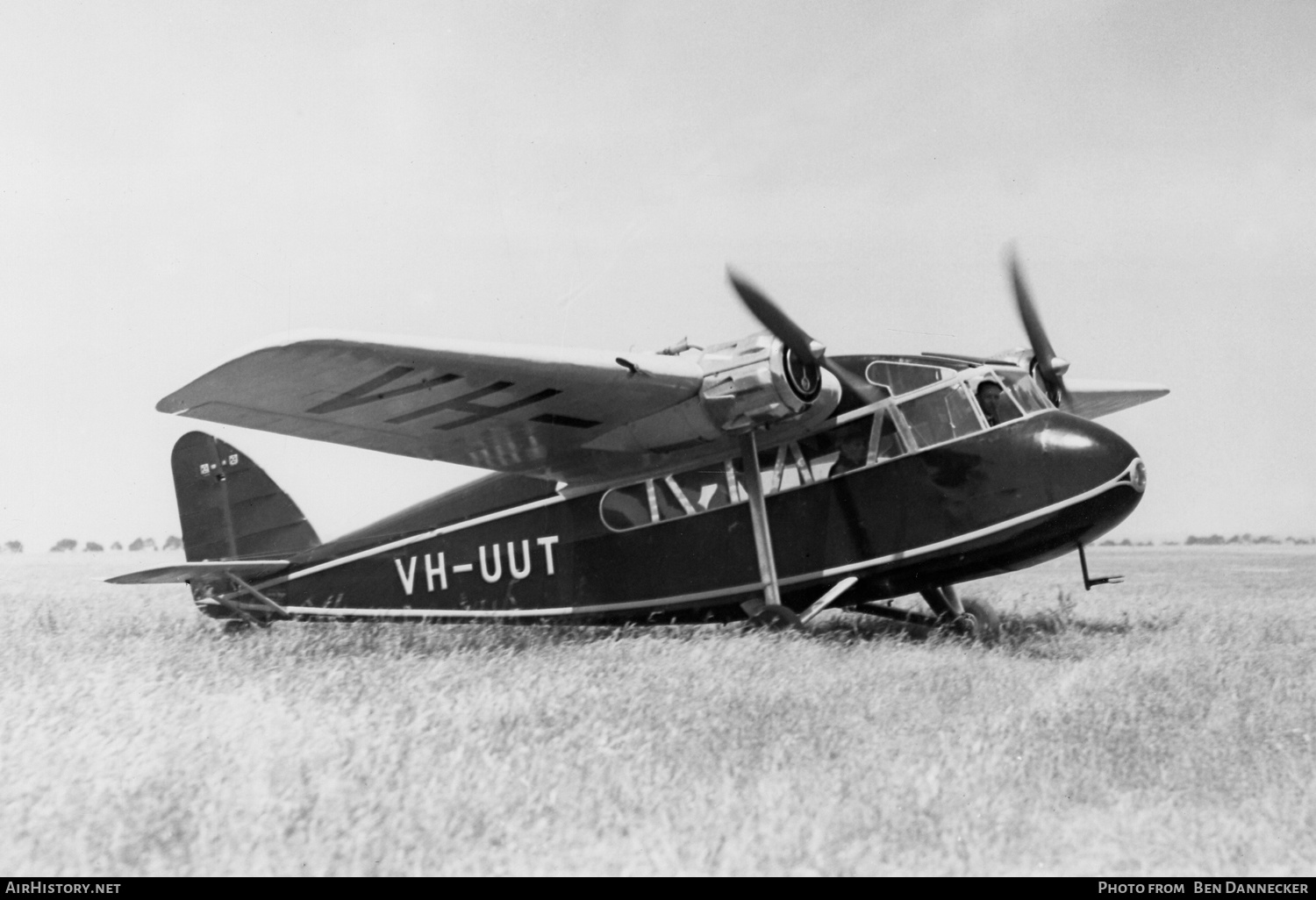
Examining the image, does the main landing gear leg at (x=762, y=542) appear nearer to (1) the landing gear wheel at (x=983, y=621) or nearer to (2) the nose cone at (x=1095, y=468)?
(1) the landing gear wheel at (x=983, y=621)

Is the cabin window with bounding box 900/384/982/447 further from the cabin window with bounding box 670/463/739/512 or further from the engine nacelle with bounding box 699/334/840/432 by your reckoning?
the cabin window with bounding box 670/463/739/512

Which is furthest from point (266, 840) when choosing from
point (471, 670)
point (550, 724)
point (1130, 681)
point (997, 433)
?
point (997, 433)

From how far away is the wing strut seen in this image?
8648mm

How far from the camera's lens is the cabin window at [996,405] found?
8.48m

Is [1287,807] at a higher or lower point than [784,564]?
lower

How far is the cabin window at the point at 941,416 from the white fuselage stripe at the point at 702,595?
922 millimetres

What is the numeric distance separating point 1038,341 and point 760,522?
367cm

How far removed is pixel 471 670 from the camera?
656 centimetres

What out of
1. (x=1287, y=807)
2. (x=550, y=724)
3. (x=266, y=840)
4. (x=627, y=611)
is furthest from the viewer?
(x=627, y=611)

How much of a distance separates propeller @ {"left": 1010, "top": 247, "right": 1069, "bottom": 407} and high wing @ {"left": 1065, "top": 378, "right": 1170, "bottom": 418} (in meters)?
2.44

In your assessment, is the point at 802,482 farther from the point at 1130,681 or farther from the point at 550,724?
the point at 550,724

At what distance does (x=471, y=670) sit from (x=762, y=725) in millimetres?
2472

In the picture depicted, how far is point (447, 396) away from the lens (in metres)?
8.02

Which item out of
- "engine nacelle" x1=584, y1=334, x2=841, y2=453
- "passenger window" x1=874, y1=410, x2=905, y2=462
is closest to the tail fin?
"engine nacelle" x1=584, y1=334, x2=841, y2=453
